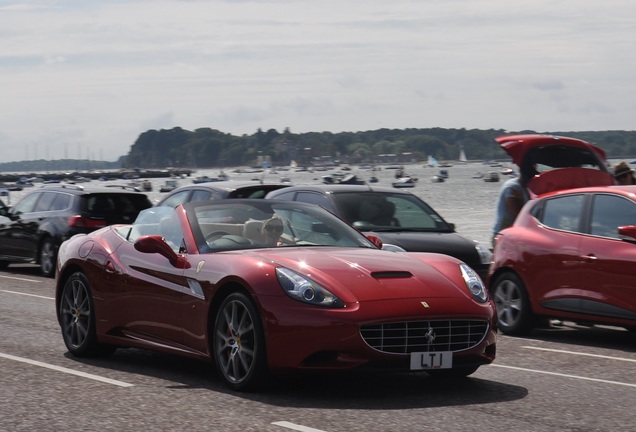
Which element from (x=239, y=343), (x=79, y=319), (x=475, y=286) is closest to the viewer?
(x=239, y=343)

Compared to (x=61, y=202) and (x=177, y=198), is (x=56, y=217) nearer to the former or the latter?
(x=61, y=202)

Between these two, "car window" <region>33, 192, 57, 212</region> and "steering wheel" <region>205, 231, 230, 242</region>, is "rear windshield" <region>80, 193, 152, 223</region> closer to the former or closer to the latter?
"car window" <region>33, 192, 57, 212</region>

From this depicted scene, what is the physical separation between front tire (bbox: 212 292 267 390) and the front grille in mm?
717

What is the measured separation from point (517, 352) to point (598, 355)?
2.29ft

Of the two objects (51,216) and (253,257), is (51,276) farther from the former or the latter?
(253,257)

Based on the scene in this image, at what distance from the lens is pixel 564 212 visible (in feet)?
42.0

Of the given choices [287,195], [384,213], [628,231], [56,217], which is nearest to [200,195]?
[56,217]

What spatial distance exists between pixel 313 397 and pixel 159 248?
1.69 metres

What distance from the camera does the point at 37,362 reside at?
10.1 metres

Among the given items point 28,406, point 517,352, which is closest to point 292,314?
point 28,406

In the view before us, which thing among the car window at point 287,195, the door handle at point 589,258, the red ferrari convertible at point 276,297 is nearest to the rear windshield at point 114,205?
the car window at point 287,195

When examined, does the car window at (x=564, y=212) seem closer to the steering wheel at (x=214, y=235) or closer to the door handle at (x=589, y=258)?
the door handle at (x=589, y=258)

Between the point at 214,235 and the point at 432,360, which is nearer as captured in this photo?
the point at 432,360

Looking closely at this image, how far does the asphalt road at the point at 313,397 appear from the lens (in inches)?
288
